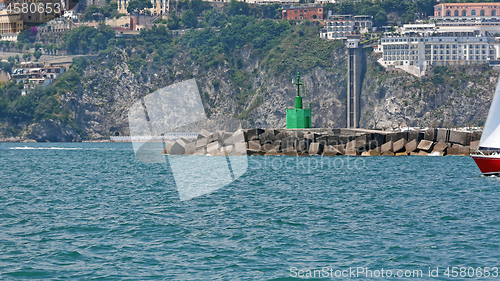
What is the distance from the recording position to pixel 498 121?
25406 mm

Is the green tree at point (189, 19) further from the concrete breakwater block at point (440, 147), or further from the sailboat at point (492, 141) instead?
the sailboat at point (492, 141)

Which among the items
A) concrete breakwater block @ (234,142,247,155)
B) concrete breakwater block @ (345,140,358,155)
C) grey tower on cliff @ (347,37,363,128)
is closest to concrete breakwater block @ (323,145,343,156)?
concrete breakwater block @ (345,140,358,155)

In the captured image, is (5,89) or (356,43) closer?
(356,43)

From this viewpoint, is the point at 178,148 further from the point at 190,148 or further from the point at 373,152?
the point at 373,152

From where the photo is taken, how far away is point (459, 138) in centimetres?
4500

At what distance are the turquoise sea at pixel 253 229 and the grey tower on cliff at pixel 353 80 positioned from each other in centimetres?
9062

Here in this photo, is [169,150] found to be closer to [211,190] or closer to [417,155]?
[417,155]

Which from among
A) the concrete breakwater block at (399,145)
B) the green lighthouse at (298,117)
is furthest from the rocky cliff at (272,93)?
the concrete breakwater block at (399,145)

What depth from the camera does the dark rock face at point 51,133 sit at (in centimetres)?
12744

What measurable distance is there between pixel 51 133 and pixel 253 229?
11821cm

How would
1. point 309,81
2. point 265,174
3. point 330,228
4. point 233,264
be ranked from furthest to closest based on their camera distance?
1. point 309,81
2. point 265,174
3. point 330,228
4. point 233,264

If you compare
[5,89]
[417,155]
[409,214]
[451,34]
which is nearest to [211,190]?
[409,214]

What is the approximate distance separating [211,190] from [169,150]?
3173 cm

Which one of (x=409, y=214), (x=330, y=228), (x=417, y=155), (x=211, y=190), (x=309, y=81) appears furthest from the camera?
(x=309, y=81)
